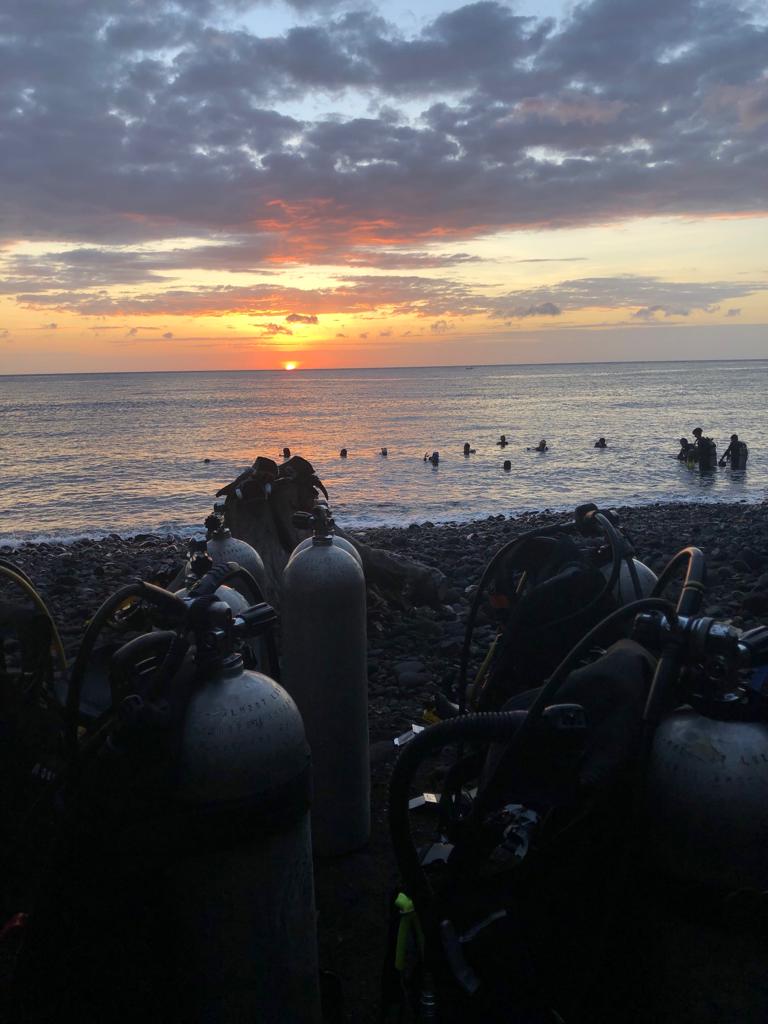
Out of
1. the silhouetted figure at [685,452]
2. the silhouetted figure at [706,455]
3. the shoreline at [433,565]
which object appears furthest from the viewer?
the silhouetted figure at [685,452]

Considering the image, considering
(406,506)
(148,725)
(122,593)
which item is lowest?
(406,506)

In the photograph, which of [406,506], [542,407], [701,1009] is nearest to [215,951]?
[701,1009]

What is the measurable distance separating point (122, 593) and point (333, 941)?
6.69ft

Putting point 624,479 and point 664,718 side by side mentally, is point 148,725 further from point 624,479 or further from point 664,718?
point 624,479

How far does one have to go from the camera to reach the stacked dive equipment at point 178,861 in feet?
8.75

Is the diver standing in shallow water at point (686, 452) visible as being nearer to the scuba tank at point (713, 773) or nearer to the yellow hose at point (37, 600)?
the yellow hose at point (37, 600)

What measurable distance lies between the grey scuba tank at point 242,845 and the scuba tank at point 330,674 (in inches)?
60.4

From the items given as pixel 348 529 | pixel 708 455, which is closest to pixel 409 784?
pixel 348 529

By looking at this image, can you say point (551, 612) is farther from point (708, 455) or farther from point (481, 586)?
point (708, 455)

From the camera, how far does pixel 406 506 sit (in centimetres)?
2681

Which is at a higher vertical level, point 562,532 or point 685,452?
point 562,532

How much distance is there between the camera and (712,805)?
7.58ft

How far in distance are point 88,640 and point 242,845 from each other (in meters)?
0.91

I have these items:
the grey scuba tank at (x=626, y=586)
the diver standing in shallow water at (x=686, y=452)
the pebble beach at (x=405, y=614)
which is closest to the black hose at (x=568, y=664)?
the pebble beach at (x=405, y=614)
